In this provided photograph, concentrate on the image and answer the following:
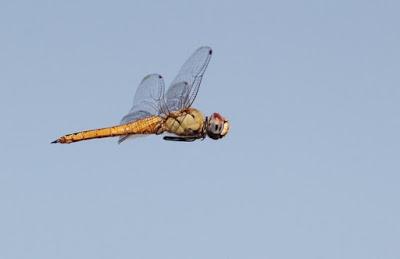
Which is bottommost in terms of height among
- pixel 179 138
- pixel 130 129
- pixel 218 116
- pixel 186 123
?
pixel 179 138

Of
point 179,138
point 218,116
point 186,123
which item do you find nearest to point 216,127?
point 218,116

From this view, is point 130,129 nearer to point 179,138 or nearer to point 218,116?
point 179,138

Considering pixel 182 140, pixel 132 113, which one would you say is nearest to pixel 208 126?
pixel 182 140

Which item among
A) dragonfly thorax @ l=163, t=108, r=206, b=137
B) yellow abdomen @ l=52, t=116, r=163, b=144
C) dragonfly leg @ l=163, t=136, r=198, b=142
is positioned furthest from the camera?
yellow abdomen @ l=52, t=116, r=163, b=144

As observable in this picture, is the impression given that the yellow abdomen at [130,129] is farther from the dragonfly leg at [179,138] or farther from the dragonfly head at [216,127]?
the dragonfly head at [216,127]

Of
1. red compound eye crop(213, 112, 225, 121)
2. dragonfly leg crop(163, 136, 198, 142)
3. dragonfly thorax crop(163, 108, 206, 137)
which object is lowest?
dragonfly leg crop(163, 136, 198, 142)

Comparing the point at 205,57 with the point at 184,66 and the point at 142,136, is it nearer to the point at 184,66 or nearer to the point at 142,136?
the point at 184,66

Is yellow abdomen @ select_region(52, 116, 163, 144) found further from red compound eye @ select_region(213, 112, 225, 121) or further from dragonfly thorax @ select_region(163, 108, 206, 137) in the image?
red compound eye @ select_region(213, 112, 225, 121)

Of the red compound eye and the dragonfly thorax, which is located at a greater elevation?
the red compound eye
